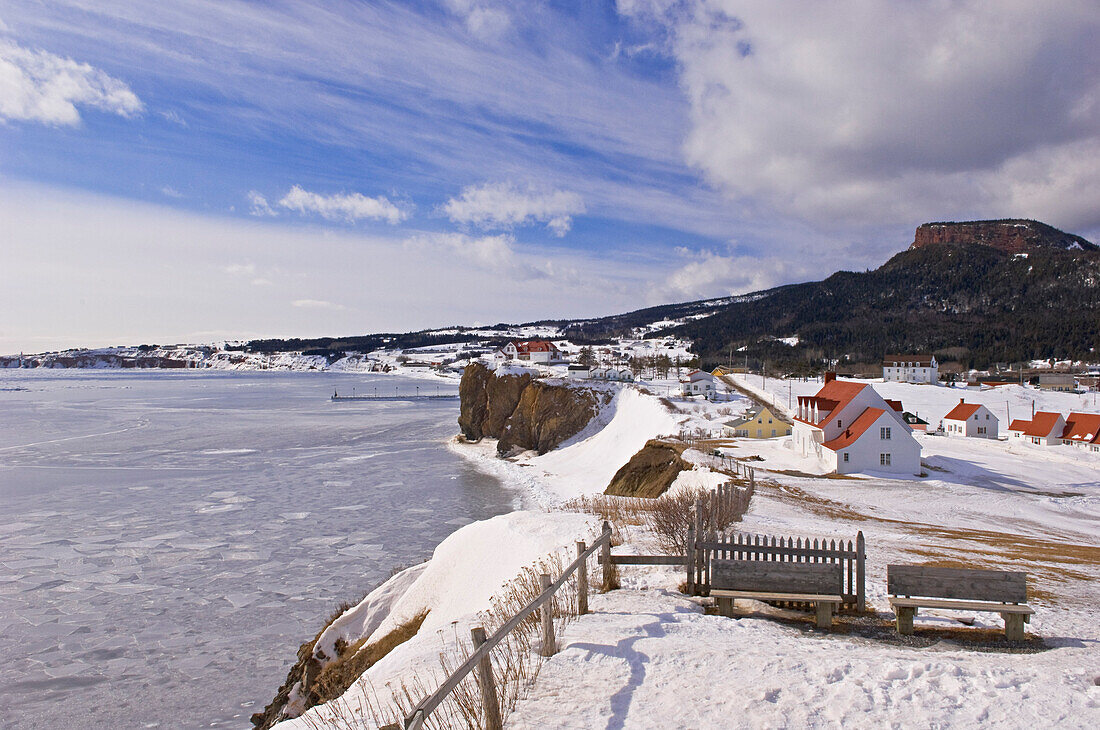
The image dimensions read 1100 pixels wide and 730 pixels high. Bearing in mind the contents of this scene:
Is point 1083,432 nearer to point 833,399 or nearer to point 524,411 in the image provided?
point 833,399

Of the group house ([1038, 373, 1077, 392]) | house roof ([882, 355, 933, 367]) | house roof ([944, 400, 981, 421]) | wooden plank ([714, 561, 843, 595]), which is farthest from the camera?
house roof ([882, 355, 933, 367])

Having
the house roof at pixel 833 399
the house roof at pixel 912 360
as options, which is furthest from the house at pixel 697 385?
the house roof at pixel 912 360

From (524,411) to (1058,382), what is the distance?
96.9 m

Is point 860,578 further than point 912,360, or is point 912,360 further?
point 912,360

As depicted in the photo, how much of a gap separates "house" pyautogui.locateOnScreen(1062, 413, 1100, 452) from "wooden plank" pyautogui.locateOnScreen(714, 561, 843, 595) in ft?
185

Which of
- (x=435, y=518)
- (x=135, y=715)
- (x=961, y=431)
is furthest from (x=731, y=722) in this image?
(x=961, y=431)

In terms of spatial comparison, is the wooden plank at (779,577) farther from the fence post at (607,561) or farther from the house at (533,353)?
the house at (533,353)

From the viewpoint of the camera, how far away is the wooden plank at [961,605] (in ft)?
24.9

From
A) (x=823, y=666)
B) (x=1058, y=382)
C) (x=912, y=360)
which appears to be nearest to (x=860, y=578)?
(x=823, y=666)

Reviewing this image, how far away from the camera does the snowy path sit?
17.9 feet

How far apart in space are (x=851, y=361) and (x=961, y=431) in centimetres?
9959

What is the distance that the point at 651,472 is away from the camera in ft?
113

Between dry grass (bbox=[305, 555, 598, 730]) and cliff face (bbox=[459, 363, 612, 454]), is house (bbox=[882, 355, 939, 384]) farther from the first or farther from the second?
dry grass (bbox=[305, 555, 598, 730])

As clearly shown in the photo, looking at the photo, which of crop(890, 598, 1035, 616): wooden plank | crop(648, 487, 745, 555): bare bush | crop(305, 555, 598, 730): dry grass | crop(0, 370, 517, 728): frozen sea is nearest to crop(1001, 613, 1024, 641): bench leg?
crop(890, 598, 1035, 616): wooden plank
